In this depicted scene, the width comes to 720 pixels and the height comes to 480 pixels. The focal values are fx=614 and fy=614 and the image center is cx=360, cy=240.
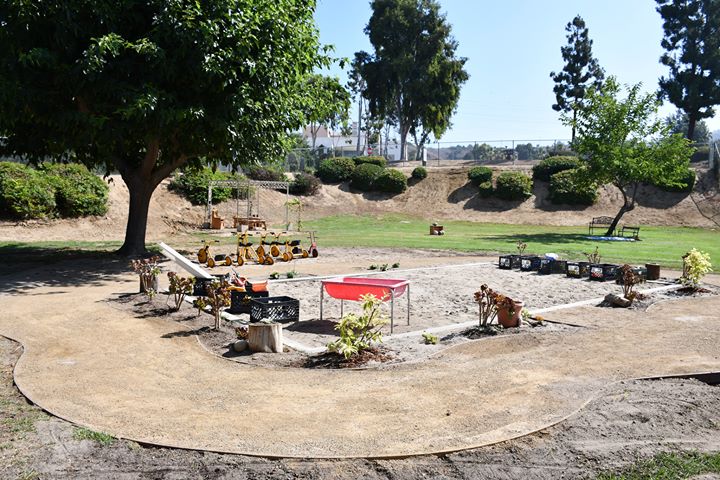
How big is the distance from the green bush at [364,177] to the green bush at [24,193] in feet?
85.9

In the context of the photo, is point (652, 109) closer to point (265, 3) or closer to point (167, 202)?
point (265, 3)

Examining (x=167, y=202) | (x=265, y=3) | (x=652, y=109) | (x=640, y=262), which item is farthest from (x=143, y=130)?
(x=652, y=109)

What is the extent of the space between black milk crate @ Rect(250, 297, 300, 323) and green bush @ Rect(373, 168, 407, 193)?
1606 inches

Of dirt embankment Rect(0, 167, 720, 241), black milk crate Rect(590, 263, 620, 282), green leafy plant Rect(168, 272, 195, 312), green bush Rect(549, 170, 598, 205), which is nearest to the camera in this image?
green leafy plant Rect(168, 272, 195, 312)

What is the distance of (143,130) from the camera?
17.4 m

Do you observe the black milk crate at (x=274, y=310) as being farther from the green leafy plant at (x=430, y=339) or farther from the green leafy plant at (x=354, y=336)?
the green leafy plant at (x=430, y=339)

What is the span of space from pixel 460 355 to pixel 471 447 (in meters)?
3.52

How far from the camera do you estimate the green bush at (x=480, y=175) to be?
168 feet

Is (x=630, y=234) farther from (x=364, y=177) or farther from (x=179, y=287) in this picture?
(x=179, y=287)

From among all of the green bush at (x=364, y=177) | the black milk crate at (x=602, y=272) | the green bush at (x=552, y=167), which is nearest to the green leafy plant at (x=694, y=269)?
the black milk crate at (x=602, y=272)

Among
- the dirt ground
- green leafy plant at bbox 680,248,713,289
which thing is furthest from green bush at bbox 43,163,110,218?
green leafy plant at bbox 680,248,713,289

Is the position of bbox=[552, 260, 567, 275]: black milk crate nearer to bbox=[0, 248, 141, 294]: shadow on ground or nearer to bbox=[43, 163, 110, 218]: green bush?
bbox=[0, 248, 141, 294]: shadow on ground

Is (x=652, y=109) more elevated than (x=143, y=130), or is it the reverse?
(x=652, y=109)

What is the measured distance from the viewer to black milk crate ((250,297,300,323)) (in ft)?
35.4
